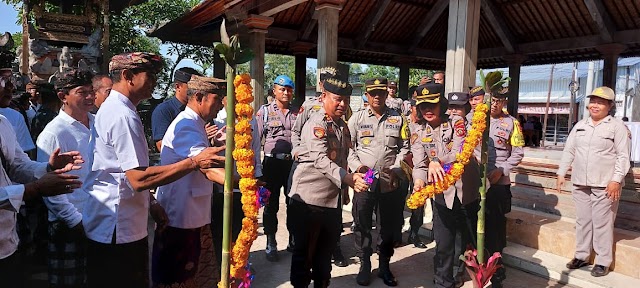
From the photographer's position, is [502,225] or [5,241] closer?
[5,241]

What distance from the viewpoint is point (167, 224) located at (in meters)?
2.56

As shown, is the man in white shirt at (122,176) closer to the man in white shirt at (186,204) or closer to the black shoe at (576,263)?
the man in white shirt at (186,204)

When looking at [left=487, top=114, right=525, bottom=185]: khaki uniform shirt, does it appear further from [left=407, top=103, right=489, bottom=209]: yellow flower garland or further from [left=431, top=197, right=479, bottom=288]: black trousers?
[left=407, top=103, right=489, bottom=209]: yellow flower garland

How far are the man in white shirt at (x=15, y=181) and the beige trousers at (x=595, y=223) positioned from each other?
13.8 feet

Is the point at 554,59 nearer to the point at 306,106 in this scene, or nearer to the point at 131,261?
the point at 306,106

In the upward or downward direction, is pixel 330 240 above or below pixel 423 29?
below

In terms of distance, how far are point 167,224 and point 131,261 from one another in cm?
34

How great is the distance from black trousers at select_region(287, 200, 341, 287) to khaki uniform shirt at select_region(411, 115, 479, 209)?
0.89 meters

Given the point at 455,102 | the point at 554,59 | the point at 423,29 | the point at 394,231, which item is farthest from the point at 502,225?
the point at 554,59

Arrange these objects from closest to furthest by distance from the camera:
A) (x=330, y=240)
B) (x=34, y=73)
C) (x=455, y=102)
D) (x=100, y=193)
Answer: (x=100, y=193) < (x=330, y=240) < (x=455, y=102) < (x=34, y=73)

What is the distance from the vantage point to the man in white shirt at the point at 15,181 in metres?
1.75

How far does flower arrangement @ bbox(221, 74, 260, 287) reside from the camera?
82.3 inches

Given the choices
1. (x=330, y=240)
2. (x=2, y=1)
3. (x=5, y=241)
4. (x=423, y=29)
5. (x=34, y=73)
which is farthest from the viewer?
(x=2, y=1)

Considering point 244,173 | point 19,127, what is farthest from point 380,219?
point 19,127
